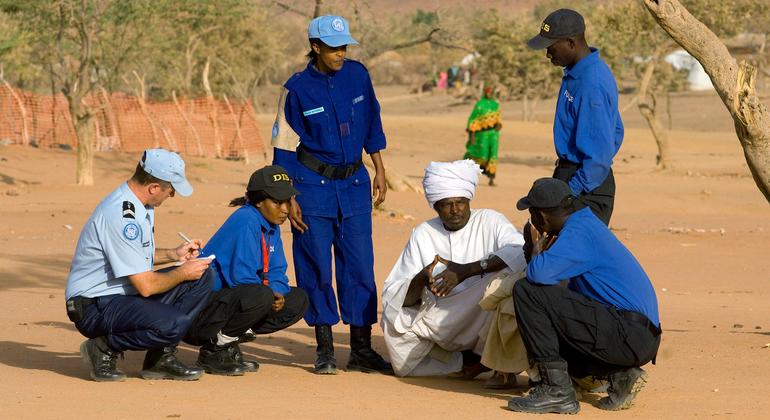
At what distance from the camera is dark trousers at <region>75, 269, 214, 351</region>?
262 inches

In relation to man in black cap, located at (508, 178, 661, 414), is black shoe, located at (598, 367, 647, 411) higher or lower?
lower

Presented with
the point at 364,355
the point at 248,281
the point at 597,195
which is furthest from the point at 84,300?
the point at 597,195

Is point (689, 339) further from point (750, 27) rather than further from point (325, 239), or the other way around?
point (750, 27)

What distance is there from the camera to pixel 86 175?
22.4 m

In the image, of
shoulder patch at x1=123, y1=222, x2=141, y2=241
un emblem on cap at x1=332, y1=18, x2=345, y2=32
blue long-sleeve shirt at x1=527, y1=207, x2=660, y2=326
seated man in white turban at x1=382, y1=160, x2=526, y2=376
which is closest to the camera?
blue long-sleeve shirt at x1=527, y1=207, x2=660, y2=326

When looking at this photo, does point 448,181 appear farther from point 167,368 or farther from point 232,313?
point 167,368

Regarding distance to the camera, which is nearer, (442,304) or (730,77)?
(442,304)

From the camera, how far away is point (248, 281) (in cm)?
711

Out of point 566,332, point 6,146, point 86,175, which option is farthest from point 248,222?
point 6,146

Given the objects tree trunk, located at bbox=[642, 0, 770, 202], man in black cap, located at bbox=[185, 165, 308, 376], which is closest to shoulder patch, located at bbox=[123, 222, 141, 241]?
man in black cap, located at bbox=[185, 165, 308, 376]

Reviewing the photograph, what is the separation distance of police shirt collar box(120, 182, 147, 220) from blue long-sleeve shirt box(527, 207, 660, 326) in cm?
204

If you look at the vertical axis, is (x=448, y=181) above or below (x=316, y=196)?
above

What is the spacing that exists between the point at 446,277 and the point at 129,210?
1.70 m

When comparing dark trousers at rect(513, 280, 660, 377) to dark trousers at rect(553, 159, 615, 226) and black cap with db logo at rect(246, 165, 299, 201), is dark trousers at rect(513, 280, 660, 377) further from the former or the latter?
black cap with db logo at rect(246, 165, 299, 201)
